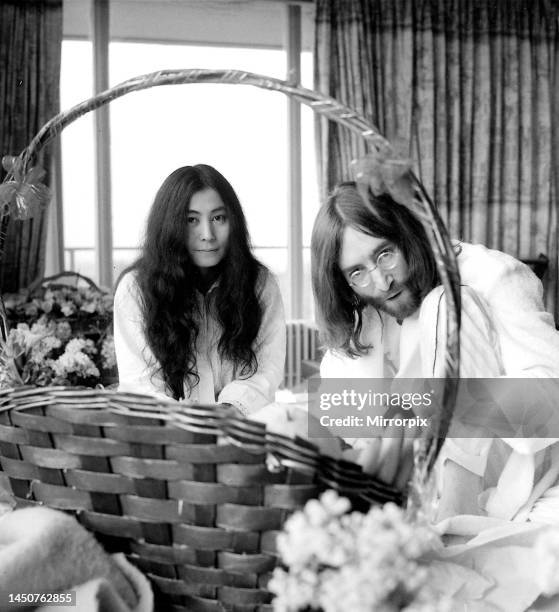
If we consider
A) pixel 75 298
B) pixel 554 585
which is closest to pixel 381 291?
pixel 554 585

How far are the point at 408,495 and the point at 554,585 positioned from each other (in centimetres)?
14

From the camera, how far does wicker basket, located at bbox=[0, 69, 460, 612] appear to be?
642 millimetres

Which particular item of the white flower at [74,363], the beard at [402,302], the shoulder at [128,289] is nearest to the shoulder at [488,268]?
the beard at [402,302]

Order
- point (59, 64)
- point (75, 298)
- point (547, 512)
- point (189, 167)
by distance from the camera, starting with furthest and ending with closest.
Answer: point (59, 64) < point (75, 298) < point (189, 167) < point (547, 512)

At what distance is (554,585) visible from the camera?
2.10 ft

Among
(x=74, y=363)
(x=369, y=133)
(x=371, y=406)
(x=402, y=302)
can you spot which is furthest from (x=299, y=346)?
(x=369, y=133)

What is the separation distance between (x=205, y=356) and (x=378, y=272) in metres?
0.63

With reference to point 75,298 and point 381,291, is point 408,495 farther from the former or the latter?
point 75,298

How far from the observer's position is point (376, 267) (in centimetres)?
135

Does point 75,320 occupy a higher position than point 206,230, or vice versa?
point 206,230

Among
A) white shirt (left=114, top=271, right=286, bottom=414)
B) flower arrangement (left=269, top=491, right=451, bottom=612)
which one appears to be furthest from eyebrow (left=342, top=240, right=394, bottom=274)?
flower arrangement (left=269, top=491, right=451, bottom=612)

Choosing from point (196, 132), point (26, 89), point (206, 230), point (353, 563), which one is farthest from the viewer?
point (196, 132)

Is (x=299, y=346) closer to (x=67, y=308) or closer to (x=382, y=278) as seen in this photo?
(x=67, y=308)

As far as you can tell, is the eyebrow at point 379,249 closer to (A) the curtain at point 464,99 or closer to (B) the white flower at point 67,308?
(B) the white flower at point 67,308
